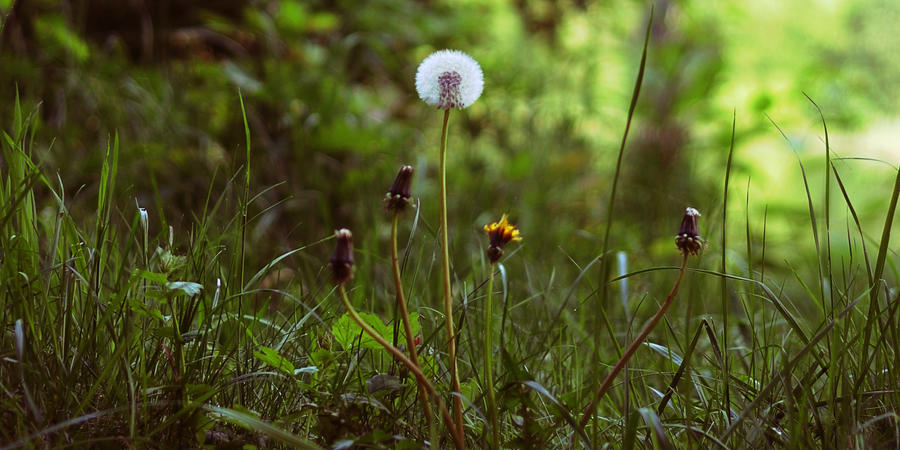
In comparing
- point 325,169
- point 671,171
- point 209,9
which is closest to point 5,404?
point 325,169

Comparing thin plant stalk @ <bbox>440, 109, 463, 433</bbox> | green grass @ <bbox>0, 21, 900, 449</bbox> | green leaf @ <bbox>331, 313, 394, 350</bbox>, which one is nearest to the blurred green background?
green grass @ <bbox>0, 21, 900, 449</bbox>

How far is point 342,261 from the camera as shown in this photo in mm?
684

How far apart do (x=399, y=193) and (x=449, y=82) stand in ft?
0.45

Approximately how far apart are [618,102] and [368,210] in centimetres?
289

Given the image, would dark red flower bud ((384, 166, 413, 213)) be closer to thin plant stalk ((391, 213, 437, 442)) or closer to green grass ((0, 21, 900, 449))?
thin plant stalk ((391, 213, 437, 442))

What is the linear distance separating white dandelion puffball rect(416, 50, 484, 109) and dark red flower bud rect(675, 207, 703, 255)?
0.87 ft

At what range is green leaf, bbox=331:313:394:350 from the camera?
875 mm

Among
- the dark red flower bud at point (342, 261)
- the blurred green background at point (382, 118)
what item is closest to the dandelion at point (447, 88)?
the dark red flower bud at point (342, 261)

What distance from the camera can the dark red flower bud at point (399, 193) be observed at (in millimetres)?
722

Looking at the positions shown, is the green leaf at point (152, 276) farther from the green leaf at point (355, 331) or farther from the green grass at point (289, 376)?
the green leaf at point (355, 331)

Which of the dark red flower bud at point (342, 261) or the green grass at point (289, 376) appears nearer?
the dark red flower bud at point (342, 261)

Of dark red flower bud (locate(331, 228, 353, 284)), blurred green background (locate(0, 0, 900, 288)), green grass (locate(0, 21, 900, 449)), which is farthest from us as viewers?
blurred green background (locate(0, 0, 900, 288))

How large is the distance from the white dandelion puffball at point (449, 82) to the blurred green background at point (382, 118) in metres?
0.47

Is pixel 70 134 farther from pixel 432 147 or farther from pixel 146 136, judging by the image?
pixel 432 147
